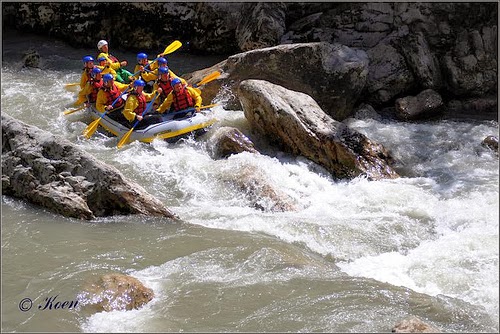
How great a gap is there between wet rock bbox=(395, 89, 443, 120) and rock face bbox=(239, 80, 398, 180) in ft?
5.52

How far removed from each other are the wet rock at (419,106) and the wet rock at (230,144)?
8.76 feet

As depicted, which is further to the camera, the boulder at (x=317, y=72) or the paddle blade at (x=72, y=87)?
the paddle blade at (x=72, y=87)

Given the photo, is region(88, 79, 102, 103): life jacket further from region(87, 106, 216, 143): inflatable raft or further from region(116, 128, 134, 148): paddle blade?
region(116, 128, 134, 148): paddle blade

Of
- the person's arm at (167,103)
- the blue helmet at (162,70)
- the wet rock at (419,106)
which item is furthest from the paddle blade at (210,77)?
the wet rock at (419,106)

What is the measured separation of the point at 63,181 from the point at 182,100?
3.18m

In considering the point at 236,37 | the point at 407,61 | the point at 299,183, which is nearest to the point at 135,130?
the point at 299,183

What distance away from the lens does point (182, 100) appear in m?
8.71

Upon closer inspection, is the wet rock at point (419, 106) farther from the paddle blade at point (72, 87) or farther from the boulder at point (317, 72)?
the paddle blade at point (72, 87)

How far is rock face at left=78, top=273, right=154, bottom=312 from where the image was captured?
4328 millimetres

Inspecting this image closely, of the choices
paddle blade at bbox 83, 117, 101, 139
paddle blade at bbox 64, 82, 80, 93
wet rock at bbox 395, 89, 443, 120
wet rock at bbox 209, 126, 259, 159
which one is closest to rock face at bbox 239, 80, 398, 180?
wet rock at bbox 209, 126, 259, 159

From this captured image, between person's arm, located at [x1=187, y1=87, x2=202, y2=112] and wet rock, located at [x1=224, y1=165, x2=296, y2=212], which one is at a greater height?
person's arm, located at [x1=187, y1=87, x2=202, y2=112]

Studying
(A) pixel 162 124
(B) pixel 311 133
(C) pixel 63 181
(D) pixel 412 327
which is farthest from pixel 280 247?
(A) pixel 162 124

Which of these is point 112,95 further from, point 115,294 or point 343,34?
point 115,294

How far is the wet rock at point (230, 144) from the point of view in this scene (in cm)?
793
